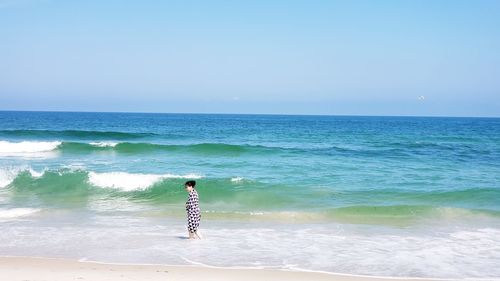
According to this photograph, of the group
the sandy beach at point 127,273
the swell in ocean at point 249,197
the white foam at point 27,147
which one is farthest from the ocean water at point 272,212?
→ the white foam at point 27,147

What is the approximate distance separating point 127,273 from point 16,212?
691cm

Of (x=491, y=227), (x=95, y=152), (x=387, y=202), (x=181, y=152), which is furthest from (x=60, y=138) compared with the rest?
(x=491, y=227)

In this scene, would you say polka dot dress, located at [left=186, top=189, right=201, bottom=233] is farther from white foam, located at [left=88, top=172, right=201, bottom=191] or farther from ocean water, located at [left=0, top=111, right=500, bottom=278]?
white foam, located at [left=88, top=172, right=201, bottom=191]

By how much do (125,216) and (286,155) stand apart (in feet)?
50.7

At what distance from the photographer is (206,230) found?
11.8m

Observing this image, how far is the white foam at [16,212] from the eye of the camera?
13.2m

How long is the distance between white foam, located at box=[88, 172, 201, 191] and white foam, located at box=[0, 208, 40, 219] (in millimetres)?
4307

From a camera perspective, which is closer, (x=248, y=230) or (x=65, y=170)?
(x=248, y=230)

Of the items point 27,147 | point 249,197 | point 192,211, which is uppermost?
point 192,211

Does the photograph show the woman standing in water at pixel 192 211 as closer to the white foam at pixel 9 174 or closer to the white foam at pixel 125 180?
the white foam at pixel 125 180

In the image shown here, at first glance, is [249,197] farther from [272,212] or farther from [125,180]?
[125,180]

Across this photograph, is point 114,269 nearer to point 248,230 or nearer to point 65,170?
point 248,230

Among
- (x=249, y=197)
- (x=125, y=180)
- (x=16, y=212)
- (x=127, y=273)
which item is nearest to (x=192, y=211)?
(x=127, y=273)

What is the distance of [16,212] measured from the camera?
44.5 ft
